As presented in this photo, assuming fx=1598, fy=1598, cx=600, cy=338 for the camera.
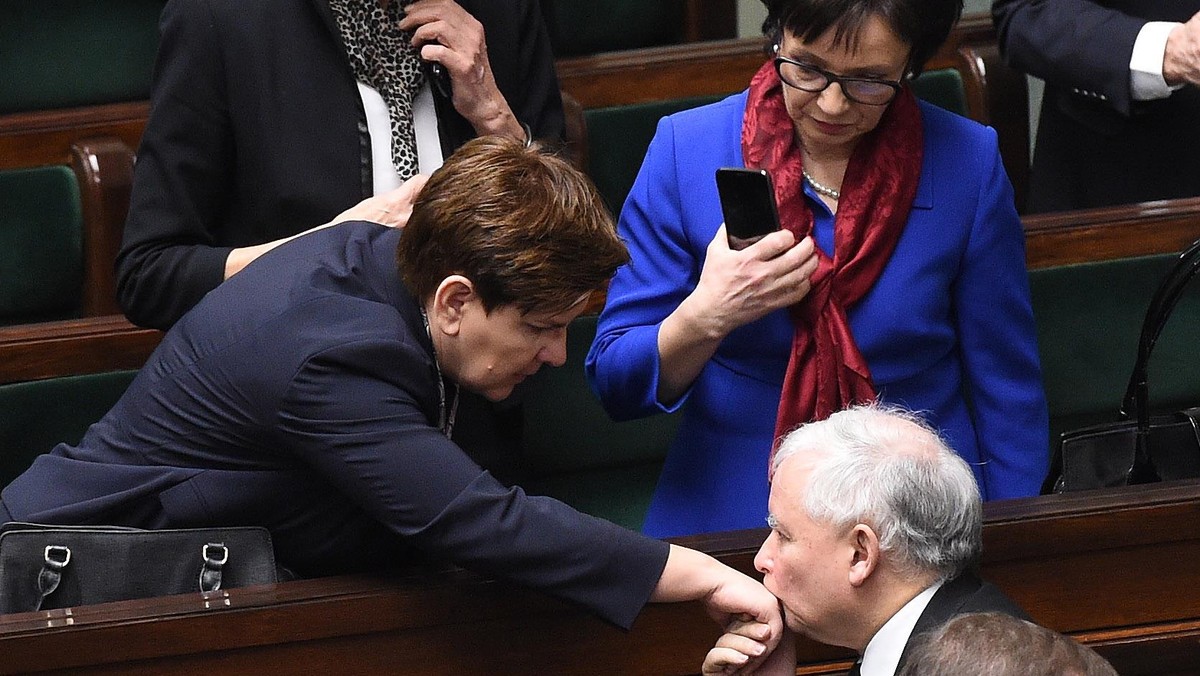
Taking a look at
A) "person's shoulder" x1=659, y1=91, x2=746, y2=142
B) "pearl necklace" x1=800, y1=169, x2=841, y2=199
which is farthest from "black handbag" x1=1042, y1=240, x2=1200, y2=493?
"person's shoulder" x1=659, y1=91, x2=746, y2=142

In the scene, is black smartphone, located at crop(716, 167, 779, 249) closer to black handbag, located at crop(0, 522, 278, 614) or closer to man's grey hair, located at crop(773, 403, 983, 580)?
man's grey hair, located at crop(773, 403, 983, 580)

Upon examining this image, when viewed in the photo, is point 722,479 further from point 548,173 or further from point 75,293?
point 75,293

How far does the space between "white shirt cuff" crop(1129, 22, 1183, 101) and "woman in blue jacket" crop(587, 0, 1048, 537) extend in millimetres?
690

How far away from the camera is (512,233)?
1.51m

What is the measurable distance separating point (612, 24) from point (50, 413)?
61.0 inches

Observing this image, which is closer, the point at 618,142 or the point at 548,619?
the point at 548,619

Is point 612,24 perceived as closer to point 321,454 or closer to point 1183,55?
point 1183,55

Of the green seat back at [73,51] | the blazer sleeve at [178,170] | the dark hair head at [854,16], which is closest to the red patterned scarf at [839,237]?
the dark hair head at [854,16]

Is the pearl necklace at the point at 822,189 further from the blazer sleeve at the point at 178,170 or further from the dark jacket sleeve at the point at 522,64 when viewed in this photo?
the blazer sleeve at the point at 178,170

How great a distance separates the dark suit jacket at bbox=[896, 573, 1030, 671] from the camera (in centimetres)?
144

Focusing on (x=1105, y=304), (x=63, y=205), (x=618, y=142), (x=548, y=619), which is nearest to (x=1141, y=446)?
(x=548, y=619)

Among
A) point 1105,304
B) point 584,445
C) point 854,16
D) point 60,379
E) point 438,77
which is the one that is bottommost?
point 584,445

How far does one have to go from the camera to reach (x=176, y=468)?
1.59 m

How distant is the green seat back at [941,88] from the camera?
9.92 feet
